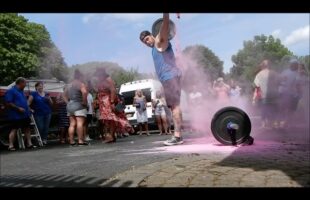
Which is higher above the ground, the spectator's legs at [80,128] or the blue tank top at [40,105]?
the blue tank top at [40,105]

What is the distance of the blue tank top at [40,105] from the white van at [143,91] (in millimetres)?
5517

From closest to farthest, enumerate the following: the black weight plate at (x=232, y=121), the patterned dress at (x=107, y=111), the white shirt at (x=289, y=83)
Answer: the black weight plate at (x=232, y=121), the patterned dress at (x=107, y=111), the white shirt at (x=289, y=83)

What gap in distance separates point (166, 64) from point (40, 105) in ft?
19.3

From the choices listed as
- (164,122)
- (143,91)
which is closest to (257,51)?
(143,91)

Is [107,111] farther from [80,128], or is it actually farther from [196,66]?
[196,66]

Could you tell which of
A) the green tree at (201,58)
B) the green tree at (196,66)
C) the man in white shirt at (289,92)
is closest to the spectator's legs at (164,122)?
the green tree at (196,66)

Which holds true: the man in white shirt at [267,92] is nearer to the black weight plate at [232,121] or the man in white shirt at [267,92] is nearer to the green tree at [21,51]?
the black weight plate at [232,121]

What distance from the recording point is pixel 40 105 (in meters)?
12.7

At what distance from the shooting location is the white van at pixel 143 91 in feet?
59.8

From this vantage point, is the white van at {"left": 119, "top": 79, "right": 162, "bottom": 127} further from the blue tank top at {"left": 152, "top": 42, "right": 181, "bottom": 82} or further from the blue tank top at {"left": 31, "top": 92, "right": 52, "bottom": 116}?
the blue tank top at {"left": 152, "top": 42, "right": 181, "bottom": 82}

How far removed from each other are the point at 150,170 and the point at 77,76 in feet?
21.5

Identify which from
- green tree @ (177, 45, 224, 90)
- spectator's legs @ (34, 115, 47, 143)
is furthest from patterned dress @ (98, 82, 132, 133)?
green tree @ (177, 45, 224, 90)
